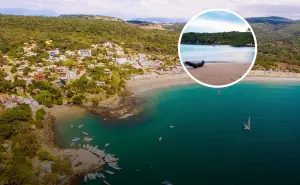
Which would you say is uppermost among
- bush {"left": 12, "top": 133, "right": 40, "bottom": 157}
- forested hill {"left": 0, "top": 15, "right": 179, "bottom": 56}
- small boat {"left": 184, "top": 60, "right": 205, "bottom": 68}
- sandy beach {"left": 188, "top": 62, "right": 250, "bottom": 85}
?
small boat {"left": 184, "top": 60, "right": 205, "bottom": 68}

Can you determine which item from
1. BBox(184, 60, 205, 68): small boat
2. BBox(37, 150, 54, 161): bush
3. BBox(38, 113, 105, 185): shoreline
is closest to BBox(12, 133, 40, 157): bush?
BBox(37, 150, 54, 161): bush

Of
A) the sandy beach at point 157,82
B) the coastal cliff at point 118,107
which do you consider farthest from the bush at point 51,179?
the sandy beach at point 157,82

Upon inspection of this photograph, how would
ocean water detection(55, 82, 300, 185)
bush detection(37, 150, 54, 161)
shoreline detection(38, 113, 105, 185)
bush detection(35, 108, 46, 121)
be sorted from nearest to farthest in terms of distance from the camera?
shoreline detection(38, 113, 105, 185)
ocean water detection(55, 82, 300, 185)
bush detection(37, 150, 54, 161)
bush detection(35, 108, 46, 121)

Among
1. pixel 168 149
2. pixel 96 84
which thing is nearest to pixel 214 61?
pixel 168 149

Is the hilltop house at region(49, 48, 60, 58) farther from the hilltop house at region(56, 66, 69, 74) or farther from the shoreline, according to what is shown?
the shoreline

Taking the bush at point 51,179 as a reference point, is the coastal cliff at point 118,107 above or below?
above

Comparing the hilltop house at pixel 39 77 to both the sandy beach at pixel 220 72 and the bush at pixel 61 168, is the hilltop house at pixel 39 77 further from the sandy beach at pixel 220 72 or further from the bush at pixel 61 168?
the sandy beach at pixel 220 72
